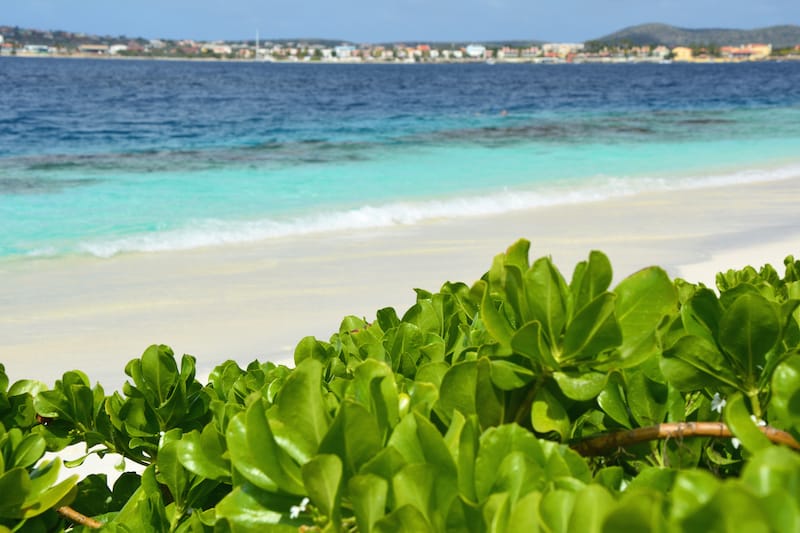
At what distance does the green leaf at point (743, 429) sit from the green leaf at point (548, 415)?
0.15 m

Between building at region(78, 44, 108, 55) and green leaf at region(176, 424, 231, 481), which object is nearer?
green leaf at region(176, 424, 231, 481)

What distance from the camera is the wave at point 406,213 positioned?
7059 millimetres

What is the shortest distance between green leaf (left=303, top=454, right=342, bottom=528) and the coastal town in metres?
112

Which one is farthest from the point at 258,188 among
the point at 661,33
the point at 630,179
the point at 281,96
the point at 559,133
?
the point at 661,33

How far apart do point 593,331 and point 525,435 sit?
0.36 feet

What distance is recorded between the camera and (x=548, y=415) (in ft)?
2.25

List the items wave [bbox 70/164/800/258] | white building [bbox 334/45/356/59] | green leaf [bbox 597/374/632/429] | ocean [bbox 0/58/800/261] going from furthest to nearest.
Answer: white building [bbox 334/45/356/59] → ocean [bbox 0/58/800/261] → wave [bbox 70/164/800/258] → green leaf [bbox 597/374/632/429]

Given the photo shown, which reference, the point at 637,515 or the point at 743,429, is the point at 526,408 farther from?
the point at 637,515

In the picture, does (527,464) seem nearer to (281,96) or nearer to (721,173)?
(721,173)

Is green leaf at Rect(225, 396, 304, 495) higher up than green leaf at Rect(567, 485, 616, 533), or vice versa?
green leaf at Rect(567, 485, 616, 533)

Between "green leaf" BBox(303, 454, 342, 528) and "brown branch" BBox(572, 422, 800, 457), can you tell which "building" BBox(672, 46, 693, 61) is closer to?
"brown branch" BBox(572, 422, 800, 457)

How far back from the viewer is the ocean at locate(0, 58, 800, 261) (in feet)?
26.7

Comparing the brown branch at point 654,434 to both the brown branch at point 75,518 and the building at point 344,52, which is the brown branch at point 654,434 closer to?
the brown branch at point 75,518

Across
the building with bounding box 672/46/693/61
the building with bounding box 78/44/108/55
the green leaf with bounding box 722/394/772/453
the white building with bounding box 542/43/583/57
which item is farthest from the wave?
the building with bounding box 78/44/108/55
